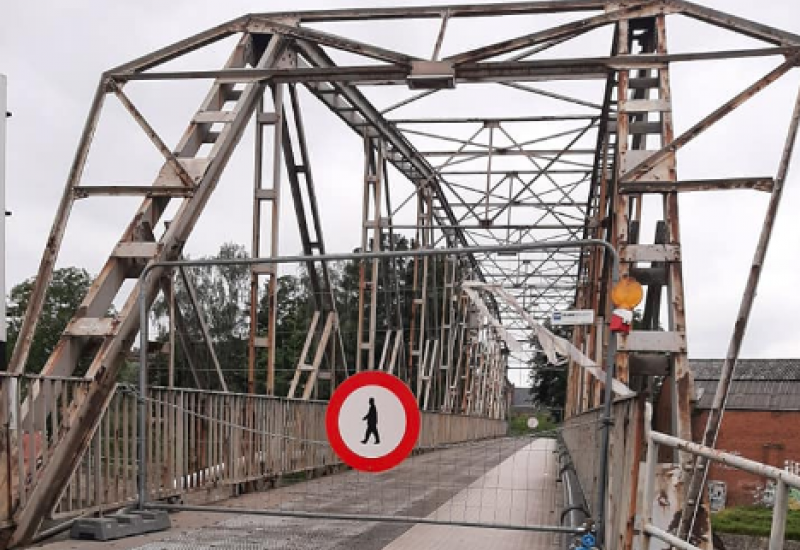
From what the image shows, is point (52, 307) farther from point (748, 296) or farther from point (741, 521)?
point (748, 296)

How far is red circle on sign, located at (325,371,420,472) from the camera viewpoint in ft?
26.4

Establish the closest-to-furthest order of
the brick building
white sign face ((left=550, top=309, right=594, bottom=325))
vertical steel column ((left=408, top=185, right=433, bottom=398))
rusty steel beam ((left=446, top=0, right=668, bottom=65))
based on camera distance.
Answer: white sign face ((left=550, top=309, right=594, bottom=325)) < rusty steel beam ((left=446, top=0, right=668, bottom=65)) < vertical steel column ((left=408, top=185, right=433, bottom=398)) < the brick building

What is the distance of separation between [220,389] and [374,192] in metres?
8.80

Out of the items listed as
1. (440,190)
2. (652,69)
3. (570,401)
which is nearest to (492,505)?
(652,69)

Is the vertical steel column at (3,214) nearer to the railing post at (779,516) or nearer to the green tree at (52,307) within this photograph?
the railing post at (779,516)

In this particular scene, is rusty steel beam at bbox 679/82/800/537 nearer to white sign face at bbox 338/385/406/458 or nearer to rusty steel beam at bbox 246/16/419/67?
white sign face at bbox 338/385/406/458

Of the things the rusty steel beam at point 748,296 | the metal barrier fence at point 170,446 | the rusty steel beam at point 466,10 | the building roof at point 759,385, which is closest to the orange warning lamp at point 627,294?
the rusty steel beam at point 748,296

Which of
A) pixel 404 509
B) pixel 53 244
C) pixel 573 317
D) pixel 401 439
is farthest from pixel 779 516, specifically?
pixel 53 244

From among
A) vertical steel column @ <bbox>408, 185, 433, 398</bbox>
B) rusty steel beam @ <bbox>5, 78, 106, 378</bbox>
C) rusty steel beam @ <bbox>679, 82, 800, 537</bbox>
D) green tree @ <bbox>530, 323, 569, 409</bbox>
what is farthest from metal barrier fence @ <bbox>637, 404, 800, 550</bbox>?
green tree @ <bbox>530, 323, 569, 409</bbox>

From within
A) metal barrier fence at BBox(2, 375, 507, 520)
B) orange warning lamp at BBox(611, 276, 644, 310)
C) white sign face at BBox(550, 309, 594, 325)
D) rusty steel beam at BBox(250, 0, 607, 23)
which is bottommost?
metal barrier fence at BBox(2, 375, 507, 520)

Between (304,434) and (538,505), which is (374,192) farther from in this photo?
(538,505)

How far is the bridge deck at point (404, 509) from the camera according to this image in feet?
29.2

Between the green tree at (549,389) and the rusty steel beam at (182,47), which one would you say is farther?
the green tree at (549,389)

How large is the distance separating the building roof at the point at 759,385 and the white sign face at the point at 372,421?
35.0m
